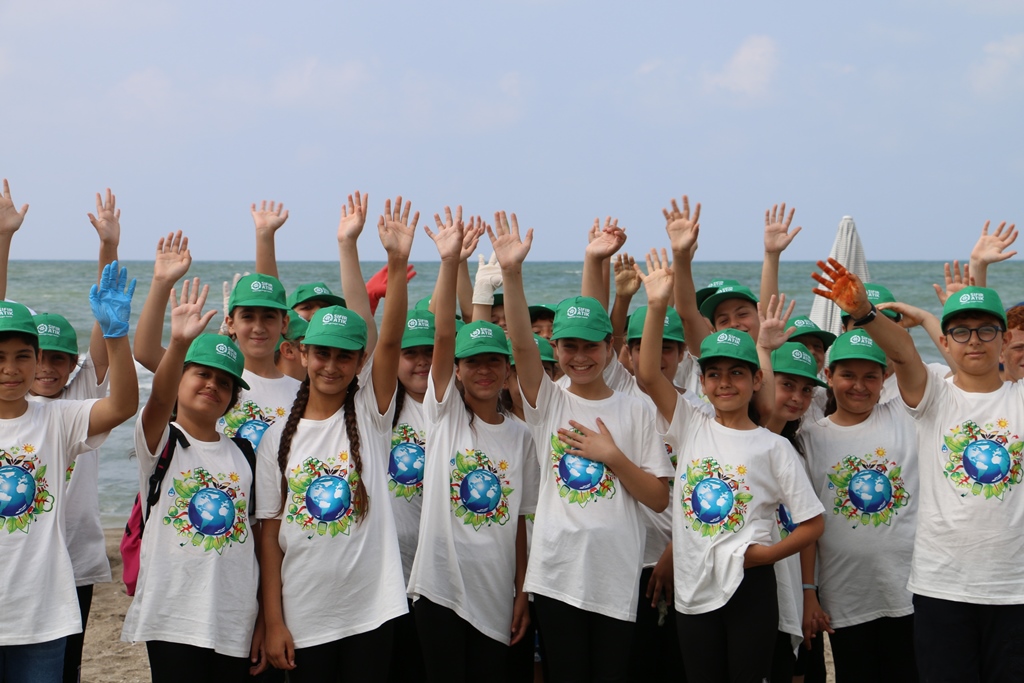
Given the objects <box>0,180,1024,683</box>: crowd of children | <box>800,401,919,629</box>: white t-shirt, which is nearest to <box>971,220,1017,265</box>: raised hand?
<box>0,180,1024,683</box>: crowd of children

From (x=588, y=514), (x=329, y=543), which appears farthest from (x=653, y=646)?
(x=329, y=543)

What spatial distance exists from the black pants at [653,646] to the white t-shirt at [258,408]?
1.95m

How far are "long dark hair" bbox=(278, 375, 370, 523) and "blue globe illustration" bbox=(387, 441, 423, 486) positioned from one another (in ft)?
1.73

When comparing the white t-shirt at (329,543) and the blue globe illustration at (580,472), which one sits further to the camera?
the blue globe illustration at (580,472)

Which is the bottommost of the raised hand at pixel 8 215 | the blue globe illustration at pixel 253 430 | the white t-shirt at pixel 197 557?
the white t-shirt at pixel 197 557

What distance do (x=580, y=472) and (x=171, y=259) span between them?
6.59ft

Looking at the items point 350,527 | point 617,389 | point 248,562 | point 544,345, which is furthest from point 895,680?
point 248,562

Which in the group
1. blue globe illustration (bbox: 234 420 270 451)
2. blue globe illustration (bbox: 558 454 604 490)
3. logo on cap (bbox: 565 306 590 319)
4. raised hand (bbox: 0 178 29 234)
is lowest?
blue globe illustration (bbox: 558 454 604 490)

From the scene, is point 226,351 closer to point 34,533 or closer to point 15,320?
point 15,320

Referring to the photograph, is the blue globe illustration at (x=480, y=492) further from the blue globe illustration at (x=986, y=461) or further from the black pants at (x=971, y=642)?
the blue globe illustration at (x=986, y=461)

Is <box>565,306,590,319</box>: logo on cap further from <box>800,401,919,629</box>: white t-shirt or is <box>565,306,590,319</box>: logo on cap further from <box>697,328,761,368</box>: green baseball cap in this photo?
<box>800,401,919,629</box>: white t-shirt

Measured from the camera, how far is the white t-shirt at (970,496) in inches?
169

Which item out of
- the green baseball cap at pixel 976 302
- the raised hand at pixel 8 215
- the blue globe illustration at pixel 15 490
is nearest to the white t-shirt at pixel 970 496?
the green baseball cap at pixel 976 302

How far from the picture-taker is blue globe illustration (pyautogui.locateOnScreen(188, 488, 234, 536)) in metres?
4.07
